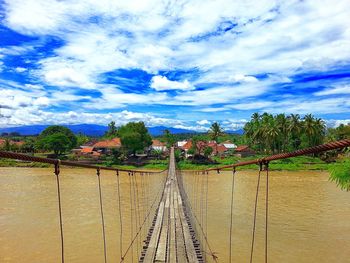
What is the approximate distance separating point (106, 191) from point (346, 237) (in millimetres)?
11737

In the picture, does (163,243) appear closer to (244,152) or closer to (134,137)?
(134,137)

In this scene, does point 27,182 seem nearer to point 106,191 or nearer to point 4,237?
point 106,191

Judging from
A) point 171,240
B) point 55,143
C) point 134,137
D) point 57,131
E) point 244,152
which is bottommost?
point 171,240

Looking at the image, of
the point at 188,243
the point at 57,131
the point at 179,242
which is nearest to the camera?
the point at 188,243

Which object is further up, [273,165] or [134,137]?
[134,137]

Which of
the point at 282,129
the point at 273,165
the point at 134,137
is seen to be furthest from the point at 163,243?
the point at 282,129

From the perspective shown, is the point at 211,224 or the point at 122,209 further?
the point at 122,209

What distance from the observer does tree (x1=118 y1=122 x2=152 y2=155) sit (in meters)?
33.8

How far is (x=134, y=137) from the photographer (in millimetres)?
33781

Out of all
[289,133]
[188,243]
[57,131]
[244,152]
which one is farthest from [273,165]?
[188,243]

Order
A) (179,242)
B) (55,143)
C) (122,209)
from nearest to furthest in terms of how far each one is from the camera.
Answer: (179,242) < (122,209) < (55,143)

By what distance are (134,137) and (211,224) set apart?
2446 cm

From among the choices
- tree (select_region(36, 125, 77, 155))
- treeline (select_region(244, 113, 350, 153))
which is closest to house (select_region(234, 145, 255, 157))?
treeline (select_region(244, 113, 350, 153))

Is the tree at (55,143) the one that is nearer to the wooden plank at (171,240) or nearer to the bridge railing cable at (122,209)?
the bridge railing cable at (122,209)
